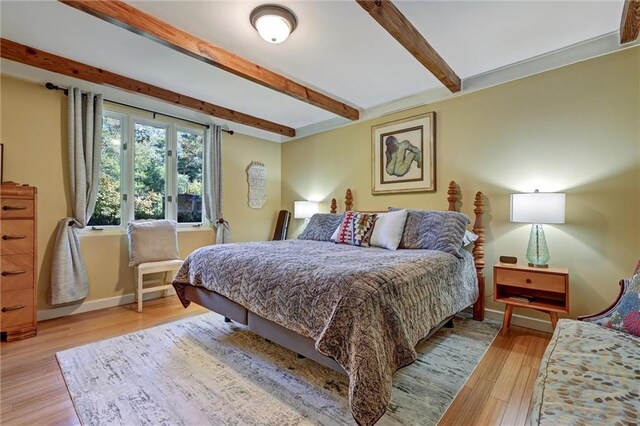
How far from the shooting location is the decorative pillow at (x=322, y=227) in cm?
349

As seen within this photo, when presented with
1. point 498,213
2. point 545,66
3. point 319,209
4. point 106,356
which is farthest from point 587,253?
point 106,356

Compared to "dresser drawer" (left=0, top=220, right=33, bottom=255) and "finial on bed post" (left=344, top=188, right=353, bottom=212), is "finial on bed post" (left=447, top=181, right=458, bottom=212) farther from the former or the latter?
"dresser drawer" (left=0, top=220, right=33, bottom=255)

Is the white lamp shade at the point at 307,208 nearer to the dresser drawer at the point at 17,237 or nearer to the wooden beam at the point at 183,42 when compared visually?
the wooden beam at the point at 183,42

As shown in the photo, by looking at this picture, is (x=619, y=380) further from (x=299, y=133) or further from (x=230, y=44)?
(x=299, y=133)

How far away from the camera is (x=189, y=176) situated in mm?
4105

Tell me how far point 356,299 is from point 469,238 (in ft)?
6.19

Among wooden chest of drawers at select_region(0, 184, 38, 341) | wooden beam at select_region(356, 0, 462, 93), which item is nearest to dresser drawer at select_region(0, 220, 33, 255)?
wooden chest of drawers at select_region(0, 184, 38, 341)

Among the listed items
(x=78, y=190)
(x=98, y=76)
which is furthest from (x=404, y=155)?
(x=78, y=190)

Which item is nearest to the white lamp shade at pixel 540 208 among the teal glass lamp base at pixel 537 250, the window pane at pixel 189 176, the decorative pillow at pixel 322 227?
the teal glass lamp base at pixel 537 250

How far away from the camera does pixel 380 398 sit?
1.31 meters

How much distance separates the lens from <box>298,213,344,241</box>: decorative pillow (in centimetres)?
349

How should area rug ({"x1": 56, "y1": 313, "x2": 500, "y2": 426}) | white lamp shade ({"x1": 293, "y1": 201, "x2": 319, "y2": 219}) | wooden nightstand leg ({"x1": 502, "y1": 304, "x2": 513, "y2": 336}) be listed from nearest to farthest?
1. area rug ({"x1": 56, "y1": 313, "x2": 500, "y2": 426})
2. wooden nightstand leg ({"x1": 502, "y1": 304, "x2": 513, "y2": 336})
3. white lamp shade ({"x1": 293, "y1": 201, "x2": 319, "y2": 219})

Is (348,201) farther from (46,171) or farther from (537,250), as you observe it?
(46,171)

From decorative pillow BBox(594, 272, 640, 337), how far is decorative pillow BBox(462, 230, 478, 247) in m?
1.19
